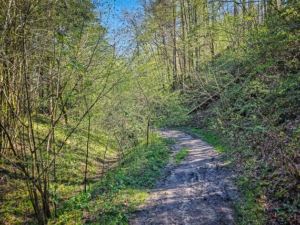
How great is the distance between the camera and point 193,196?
5074 millimetres

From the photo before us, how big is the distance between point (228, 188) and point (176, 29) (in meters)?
15.9

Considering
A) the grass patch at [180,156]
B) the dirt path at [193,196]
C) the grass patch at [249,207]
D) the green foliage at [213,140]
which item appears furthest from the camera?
the green foliage at [213,140]

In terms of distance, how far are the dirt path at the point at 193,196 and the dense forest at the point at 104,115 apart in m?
0.33

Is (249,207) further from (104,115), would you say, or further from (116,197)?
(104,115)

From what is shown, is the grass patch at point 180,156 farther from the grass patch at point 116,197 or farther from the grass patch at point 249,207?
the grass patch at point 249,207

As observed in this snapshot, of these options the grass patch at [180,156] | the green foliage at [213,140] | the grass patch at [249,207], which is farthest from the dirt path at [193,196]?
the green foliage at [213,140]

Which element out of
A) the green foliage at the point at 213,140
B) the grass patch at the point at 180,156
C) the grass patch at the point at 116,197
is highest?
the green foliage at the point at 213,140

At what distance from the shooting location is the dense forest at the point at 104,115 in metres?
4.00

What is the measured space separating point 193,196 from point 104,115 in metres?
4.18

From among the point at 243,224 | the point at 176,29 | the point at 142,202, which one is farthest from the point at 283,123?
the point at 176,29

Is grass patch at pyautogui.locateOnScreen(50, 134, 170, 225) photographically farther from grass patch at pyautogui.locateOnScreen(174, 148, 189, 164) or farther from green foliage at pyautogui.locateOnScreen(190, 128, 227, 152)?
green foliage at pyautogui.locateOnScreen(190, 128, 227, 152)

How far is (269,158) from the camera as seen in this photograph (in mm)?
5500

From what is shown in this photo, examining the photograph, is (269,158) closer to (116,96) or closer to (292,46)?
(292,46)

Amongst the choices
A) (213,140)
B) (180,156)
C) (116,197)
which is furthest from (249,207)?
(213,140)
